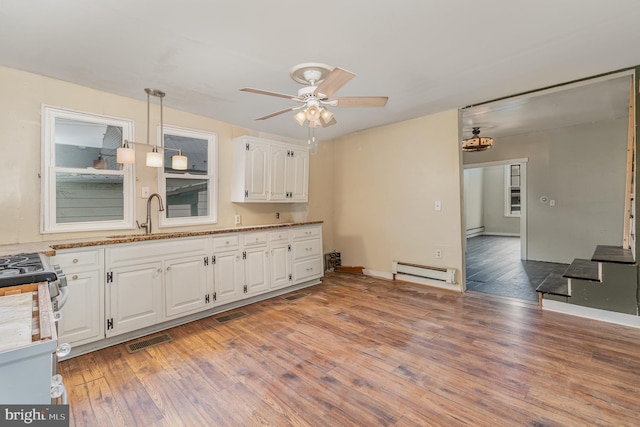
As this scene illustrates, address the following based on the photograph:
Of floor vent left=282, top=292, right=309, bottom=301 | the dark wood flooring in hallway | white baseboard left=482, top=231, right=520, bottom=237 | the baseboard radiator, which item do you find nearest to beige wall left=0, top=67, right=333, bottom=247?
floor vent left=282, top=292, right=309, bottom=301

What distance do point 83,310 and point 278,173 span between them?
2694 millimetres

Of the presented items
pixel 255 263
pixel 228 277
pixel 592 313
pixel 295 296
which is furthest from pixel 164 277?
pixel 592 313

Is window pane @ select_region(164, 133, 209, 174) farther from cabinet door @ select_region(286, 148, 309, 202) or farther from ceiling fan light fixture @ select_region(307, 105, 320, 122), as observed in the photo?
ceiling fan light fixture @ select_region(307, 105, 320, 122)

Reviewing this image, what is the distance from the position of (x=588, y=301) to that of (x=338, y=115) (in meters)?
3.50

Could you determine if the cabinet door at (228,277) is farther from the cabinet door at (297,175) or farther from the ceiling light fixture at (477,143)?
the ceiling light fixture at (477,143)

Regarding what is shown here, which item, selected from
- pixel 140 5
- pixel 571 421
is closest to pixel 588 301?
pixel 571 421

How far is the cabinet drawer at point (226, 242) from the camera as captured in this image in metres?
3.33

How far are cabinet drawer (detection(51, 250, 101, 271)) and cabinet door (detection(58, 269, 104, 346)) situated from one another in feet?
0.18

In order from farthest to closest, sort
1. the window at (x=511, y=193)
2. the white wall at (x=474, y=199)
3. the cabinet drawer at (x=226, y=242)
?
the white wall at (x=474, y=199) < the window at (x=511, y=193) < the cabinet drawer at (x=226, y=242)

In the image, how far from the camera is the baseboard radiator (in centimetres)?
409

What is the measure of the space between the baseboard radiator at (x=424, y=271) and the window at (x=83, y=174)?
3.67m

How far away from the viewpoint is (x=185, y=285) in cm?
308

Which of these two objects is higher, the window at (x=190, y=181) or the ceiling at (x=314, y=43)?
the ceiling at (x=314, y=43)

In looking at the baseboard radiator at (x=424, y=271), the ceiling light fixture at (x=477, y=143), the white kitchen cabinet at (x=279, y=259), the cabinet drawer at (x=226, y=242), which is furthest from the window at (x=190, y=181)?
the ceiling light fixture at (x=477, y=143)
